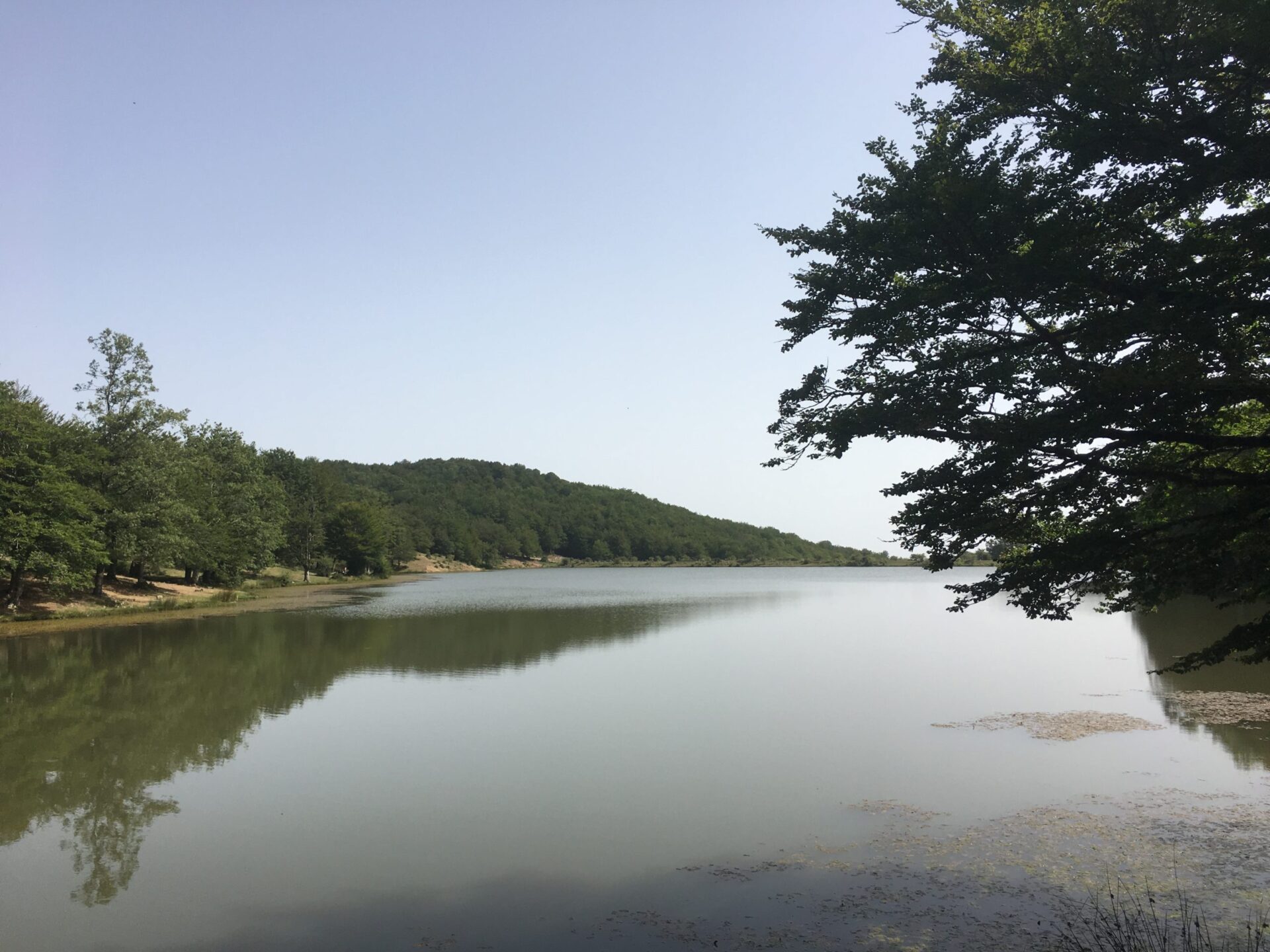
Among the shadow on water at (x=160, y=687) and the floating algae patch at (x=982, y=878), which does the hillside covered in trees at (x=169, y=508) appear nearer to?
the shadow on water at (x=160, y=687)

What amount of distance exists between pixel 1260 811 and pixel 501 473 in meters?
170

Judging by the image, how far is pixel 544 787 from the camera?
12.7 metres

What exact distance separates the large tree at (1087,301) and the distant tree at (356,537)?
80.4 meters

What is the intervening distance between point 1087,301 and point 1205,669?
1707cm

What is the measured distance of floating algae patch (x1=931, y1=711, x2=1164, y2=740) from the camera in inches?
614

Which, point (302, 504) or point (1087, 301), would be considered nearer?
point (1087, 301)

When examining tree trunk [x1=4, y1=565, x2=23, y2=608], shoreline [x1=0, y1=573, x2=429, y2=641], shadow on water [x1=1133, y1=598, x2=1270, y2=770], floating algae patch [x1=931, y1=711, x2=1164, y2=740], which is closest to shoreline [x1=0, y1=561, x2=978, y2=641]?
shoreline [x1=0, y1=573, x2=429, y2=641]

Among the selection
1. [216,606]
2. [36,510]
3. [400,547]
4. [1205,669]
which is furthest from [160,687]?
[400,547]

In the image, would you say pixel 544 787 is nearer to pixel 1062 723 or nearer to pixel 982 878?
pixel 982 878

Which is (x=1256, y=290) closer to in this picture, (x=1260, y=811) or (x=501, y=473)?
(x=1260, y=811)

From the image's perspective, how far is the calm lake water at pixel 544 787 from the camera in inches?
323

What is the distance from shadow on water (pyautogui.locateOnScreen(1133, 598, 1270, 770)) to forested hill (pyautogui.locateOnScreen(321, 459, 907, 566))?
10492 centimetres

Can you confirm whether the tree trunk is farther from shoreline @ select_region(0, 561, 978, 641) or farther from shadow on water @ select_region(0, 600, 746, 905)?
shadow on water @ select_region(0, 600, 746, 905)

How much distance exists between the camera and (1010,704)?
61.4 ft
